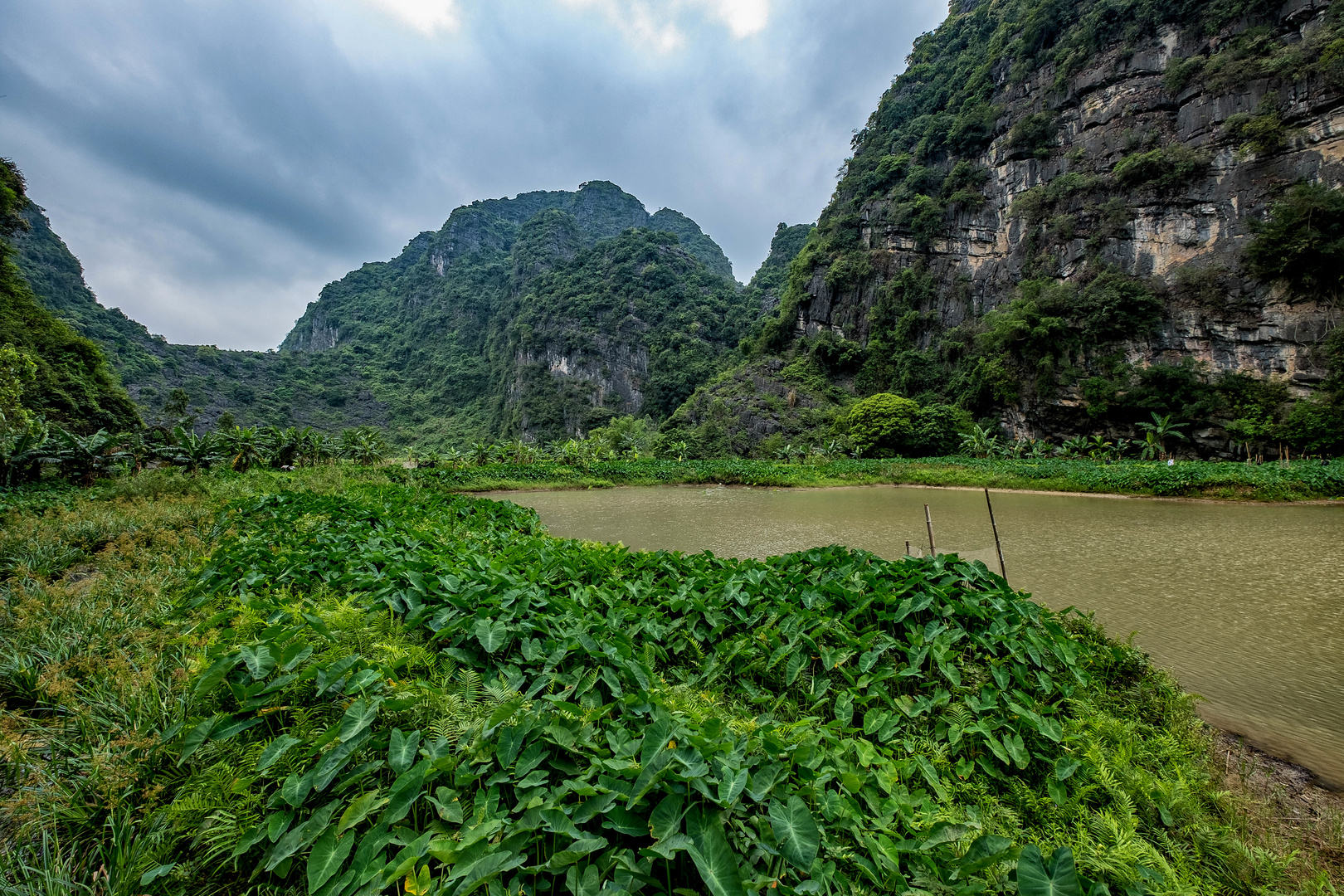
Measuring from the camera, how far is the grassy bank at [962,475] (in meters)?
16.1

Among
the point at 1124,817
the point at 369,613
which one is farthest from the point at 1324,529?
the point at 369,613

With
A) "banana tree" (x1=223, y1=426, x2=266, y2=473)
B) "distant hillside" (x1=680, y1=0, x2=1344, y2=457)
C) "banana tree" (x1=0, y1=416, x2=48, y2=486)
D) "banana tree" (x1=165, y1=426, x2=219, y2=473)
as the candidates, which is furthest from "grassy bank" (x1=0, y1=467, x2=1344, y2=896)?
"distant hillside" (x1=680, y1=0, x2=1344, y2=457)

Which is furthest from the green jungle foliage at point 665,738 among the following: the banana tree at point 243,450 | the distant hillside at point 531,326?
the distant hillside at point 531,326

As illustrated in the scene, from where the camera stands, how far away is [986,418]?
36.1m

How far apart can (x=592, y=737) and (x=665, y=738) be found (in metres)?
0.31

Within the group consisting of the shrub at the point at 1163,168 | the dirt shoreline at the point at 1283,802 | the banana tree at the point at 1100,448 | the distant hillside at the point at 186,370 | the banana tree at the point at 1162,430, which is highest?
the shrub at the point at 1163,168

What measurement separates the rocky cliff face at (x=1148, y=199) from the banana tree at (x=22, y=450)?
45779 millimetres

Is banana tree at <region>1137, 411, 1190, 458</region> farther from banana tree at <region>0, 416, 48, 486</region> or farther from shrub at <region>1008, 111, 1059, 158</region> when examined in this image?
banana tree at <region>0, 416, 48, 486</region>

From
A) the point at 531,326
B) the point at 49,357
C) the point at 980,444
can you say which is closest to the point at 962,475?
the point at 980,444

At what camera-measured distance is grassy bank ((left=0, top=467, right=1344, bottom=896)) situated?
1529 mm

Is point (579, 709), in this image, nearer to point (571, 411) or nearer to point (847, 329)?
point (847, 329)

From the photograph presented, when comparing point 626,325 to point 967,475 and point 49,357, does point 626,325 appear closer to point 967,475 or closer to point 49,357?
point 967,475

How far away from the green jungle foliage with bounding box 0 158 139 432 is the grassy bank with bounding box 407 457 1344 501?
12.3 m

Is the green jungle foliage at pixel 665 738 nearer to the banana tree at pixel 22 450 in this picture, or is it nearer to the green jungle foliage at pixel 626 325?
the banana tree at pixel 22 450
